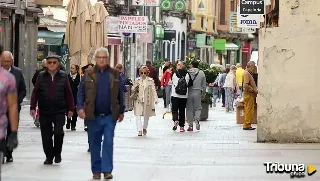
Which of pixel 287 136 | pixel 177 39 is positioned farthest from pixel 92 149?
pixel 177 39

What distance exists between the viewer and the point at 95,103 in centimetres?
1505

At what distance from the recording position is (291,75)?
21.1 meters

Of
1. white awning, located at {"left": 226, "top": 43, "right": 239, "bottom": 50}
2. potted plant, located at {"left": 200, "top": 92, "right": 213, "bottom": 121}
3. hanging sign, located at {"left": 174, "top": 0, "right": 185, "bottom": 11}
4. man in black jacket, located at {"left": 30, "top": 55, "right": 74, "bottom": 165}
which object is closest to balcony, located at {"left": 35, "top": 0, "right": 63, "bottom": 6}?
potted plant, located at {"left": 200, "top": 92, "right": 213, "bottom": 121}

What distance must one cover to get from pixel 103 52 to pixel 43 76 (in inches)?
87.5

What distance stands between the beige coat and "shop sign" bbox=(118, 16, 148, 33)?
1819cm

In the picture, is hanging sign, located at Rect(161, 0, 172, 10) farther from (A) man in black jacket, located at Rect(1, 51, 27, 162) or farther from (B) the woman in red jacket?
(A) man in black jacket, located at Rect(1, 51, 27, 162)

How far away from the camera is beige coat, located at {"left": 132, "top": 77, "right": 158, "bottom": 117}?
81.8 ft

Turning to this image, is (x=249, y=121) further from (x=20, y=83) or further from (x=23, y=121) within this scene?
(x=20, y=83)

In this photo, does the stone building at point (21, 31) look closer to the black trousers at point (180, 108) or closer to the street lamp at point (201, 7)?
the black trousers at point (180, 108)

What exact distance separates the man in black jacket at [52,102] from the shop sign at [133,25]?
85.6 ft

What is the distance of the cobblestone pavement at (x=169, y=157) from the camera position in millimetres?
15531

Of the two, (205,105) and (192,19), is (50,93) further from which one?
(192,19)

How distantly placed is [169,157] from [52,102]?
2.67 meters

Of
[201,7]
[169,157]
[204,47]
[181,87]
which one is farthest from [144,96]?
[204,47]
